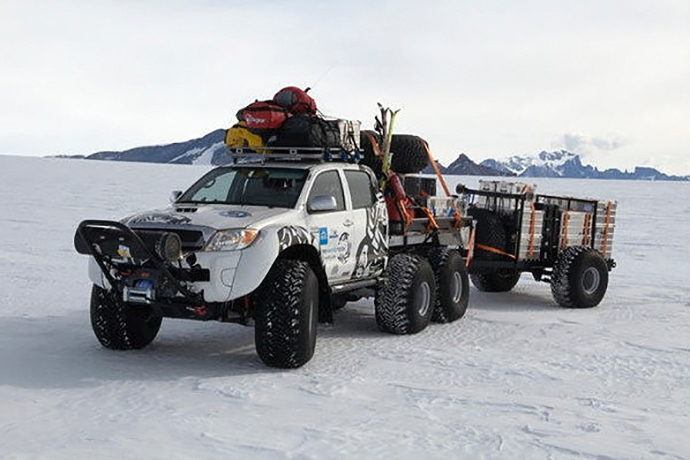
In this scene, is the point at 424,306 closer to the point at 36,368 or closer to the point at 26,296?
the point at 36,368

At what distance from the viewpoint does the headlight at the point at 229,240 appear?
22.7 ft

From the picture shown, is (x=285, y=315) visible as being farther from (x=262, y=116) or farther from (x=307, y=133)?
(x=262, y=116)

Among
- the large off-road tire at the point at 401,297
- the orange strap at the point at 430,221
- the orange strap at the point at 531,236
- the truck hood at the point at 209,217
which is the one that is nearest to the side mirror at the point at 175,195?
the truck hood at the point at 209,217

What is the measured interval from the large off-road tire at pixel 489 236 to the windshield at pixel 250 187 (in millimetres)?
4255

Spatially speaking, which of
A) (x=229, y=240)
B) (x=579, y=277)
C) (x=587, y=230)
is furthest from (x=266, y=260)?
(x=587, y=230)

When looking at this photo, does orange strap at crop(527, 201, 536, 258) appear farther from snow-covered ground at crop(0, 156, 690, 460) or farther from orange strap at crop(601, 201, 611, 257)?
orange strap at crop(601, 201, 611, 257)

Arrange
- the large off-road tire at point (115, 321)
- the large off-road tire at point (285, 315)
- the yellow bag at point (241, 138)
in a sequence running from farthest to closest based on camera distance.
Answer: the yellow bag at point (241, 138)
the large off-road tire at point (115, 321)
the large off-road tire at point (285, 315)

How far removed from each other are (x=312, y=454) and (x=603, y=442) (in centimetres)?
202

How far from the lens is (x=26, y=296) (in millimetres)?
10781

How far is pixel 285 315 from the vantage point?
7.08 metres

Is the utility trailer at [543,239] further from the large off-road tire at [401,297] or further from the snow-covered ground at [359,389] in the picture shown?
the large off-road tire at [401,297]

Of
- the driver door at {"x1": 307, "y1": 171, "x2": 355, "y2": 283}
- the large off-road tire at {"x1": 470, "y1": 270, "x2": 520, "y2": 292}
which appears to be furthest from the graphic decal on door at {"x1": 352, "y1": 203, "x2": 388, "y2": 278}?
the large off-road tire at {"x1": 470, "y1": 270, "x2": 520, "y2": 292}

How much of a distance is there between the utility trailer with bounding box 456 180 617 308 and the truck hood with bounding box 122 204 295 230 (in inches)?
178

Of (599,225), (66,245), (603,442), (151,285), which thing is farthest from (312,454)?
(66,245)
